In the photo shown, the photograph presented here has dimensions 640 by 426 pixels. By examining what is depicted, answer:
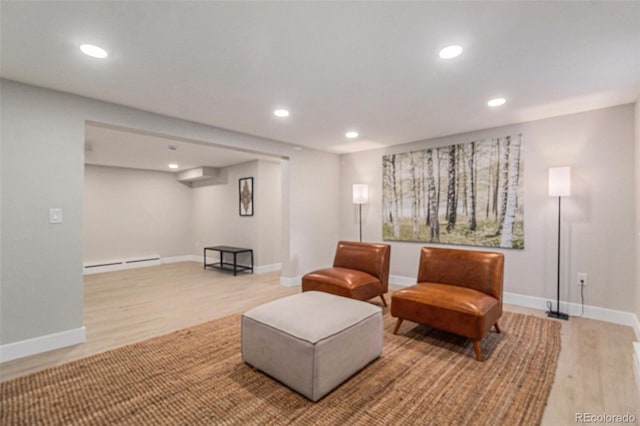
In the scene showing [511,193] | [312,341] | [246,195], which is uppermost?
[246,195]

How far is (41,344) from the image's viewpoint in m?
2.68

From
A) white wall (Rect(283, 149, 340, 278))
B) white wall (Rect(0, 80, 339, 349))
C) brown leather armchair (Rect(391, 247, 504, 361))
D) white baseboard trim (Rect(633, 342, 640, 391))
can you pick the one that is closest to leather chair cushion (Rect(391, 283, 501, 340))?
brown leather armchair (Rect(391, 247, 504, 361))

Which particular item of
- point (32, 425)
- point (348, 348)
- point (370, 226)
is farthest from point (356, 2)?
point (370, 226)

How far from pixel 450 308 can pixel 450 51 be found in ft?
6.59

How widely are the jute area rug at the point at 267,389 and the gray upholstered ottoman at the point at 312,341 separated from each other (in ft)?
0.31

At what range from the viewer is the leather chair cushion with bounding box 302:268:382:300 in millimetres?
3441

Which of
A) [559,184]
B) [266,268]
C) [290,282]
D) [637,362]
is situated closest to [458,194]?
[559,184]

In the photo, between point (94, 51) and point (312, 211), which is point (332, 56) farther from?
point (312, 211)

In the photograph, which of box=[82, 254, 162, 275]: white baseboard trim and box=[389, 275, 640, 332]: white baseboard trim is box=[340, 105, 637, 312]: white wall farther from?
box=[82, 254, 162, 275]: white baseboard trim

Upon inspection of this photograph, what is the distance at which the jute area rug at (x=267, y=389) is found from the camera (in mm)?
1795

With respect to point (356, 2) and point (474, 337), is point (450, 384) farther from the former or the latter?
point (356, 2)

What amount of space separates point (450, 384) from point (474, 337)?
520 millimetres

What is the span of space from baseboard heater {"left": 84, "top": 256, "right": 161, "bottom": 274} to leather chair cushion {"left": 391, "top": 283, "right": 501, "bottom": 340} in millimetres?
6474

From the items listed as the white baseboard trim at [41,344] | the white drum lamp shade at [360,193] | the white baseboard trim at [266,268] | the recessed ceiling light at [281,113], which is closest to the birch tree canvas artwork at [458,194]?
the white drum lamp shade at [360,193]
